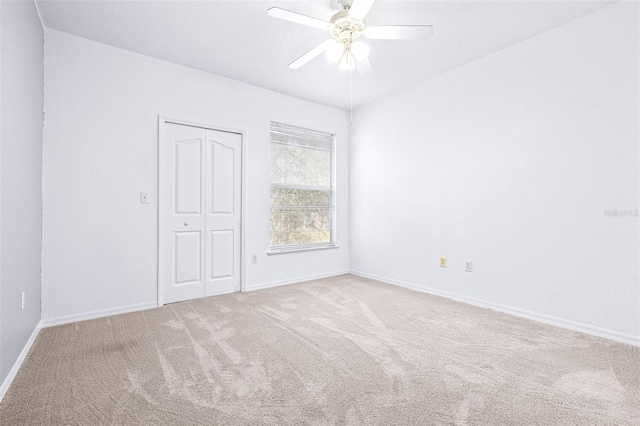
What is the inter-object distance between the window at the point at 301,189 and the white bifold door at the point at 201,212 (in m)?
0.56

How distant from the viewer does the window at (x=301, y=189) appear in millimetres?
4094

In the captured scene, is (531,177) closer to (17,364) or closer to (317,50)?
(317,50)

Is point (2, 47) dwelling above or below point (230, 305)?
above

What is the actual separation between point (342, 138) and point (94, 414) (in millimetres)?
4108

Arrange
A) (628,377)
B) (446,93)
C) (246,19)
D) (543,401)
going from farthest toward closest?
(446,93)
(246,19)
(628,377)
(543,401)

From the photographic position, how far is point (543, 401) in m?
1.59

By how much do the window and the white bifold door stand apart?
1.83ft

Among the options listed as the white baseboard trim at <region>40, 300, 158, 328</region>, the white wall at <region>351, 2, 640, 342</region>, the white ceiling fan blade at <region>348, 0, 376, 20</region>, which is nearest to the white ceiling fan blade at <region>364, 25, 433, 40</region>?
the white ceiling fan blade at <region>348, 0, 376, 20</region>

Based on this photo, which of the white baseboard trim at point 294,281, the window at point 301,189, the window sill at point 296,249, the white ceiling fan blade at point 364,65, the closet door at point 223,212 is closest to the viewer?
the white ceiling fan blade at point 364,65

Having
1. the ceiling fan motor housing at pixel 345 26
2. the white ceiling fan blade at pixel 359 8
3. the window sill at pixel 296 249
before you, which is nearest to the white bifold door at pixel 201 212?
the window sill at pixel 296 249

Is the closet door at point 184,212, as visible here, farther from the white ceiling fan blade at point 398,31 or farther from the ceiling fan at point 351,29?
the white ceiling fan blade at point 398,31

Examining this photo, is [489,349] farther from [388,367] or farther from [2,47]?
[2,47]

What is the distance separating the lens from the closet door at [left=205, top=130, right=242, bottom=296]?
11.5 ft

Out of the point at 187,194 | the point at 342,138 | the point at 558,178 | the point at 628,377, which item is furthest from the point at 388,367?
the point at 342,138
